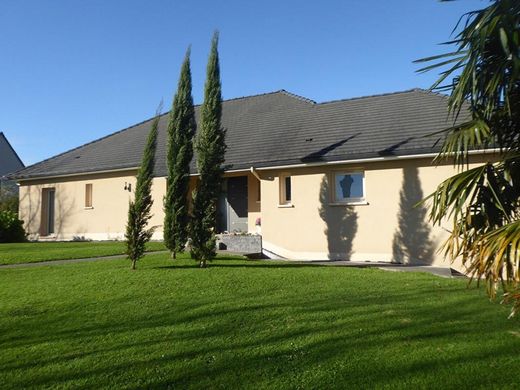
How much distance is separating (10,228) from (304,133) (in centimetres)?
1400

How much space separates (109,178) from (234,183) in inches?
256

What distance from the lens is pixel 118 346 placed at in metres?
5.04

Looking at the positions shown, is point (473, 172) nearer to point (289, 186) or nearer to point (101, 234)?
point (289, 186)

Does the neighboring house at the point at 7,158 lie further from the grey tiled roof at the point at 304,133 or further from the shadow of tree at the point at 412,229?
the shadow of tree at the point at 412,229

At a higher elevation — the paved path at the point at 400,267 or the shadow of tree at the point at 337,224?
the shadow of tree at the point at 337,224

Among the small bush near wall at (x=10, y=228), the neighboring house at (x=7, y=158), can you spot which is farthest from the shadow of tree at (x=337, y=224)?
the neighboring house at (x=7, y=158)

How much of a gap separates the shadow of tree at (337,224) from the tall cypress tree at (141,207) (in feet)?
18.7

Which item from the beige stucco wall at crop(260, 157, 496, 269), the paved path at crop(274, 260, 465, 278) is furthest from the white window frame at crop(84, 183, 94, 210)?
the paved path at crop(274, 260, 465, 278)

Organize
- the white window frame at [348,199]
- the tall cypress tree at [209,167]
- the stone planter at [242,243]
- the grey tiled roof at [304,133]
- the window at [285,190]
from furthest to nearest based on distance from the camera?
the window at [285,190]
the stone planter at [242,243]
the grey tiled roof at [304,133]
the white window frame at [348,199]
the tall cypress tree at [209,167]

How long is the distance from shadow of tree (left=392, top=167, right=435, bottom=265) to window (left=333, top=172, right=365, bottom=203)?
134 cm

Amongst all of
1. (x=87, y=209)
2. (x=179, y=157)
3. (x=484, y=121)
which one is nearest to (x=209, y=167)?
(x=179, y=157)

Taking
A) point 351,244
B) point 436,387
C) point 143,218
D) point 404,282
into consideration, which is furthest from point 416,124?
point 436,387

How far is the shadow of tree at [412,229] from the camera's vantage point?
12289mm

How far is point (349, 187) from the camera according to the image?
13.8 metres
